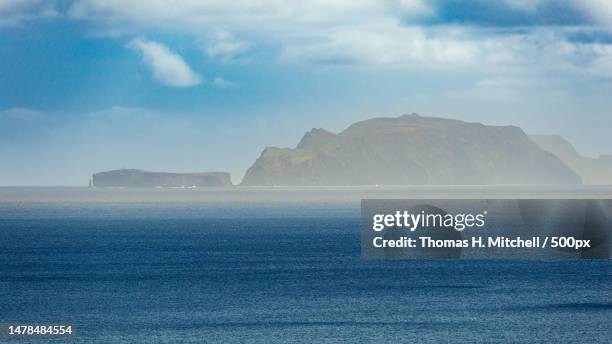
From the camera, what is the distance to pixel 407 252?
191ft

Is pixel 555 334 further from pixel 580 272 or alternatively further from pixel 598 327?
Result: pixel 580 272

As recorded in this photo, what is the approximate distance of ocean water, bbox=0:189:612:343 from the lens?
79812 millimetres

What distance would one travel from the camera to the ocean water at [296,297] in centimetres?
7981

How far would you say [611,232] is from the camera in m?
75.0

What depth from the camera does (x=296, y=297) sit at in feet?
326

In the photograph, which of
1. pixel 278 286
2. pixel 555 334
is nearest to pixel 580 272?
pixel 278 286

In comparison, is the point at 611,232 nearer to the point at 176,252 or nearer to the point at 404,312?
the point at 404,312

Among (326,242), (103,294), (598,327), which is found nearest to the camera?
(598,327)

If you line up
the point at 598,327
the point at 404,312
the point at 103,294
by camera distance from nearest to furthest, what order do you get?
the point at 598,327
the point at 404,312
the point at 103,294

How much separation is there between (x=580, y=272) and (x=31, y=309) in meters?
63.4

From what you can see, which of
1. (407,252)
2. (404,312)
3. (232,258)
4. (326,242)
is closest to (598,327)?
(404,312)

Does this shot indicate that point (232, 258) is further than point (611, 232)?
Yes

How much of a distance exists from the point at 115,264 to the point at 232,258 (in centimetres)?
1537

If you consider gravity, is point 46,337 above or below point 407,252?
below
